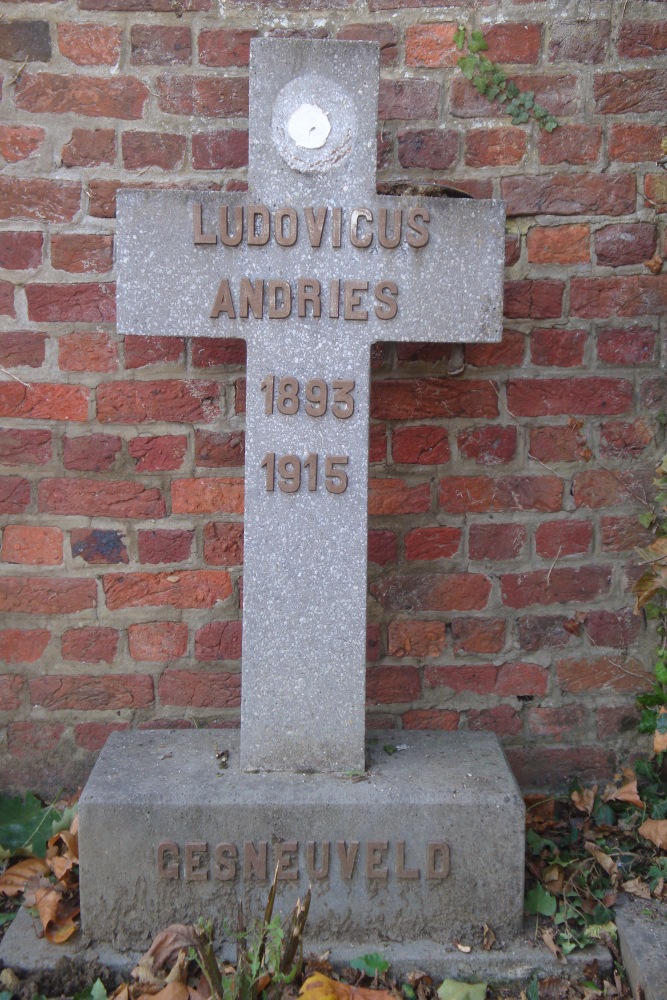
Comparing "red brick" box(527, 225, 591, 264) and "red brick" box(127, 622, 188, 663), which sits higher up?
"red brick" box(527, 225, 591, 264)

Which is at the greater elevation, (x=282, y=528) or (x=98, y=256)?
(x=98, y=256)

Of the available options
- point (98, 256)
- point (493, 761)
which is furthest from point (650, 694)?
point (98, 256)

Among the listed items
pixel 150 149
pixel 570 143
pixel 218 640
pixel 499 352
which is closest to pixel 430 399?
pixel 499 352

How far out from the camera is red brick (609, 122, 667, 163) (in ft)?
7.01

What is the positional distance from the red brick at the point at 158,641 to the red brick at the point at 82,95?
4.26ft

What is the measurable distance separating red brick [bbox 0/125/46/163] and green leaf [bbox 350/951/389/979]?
6.57ft

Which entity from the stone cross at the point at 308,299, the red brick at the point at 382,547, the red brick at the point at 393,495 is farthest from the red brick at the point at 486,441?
the stone cross at the point at 308,299

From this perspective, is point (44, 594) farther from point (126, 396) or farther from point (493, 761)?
point (493, 761)

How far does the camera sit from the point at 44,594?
222 centimetres

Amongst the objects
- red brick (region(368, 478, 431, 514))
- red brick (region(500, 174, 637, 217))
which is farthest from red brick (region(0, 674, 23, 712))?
red brick (region(500, 174, 637, 217))

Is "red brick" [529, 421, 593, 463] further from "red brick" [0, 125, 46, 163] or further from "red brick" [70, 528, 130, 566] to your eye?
"red brick" [0, 125, 46, 163]

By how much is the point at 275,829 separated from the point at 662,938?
84 centimetres

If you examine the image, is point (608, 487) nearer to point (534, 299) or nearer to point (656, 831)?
point (534, 299)

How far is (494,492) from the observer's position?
87.4 inches
